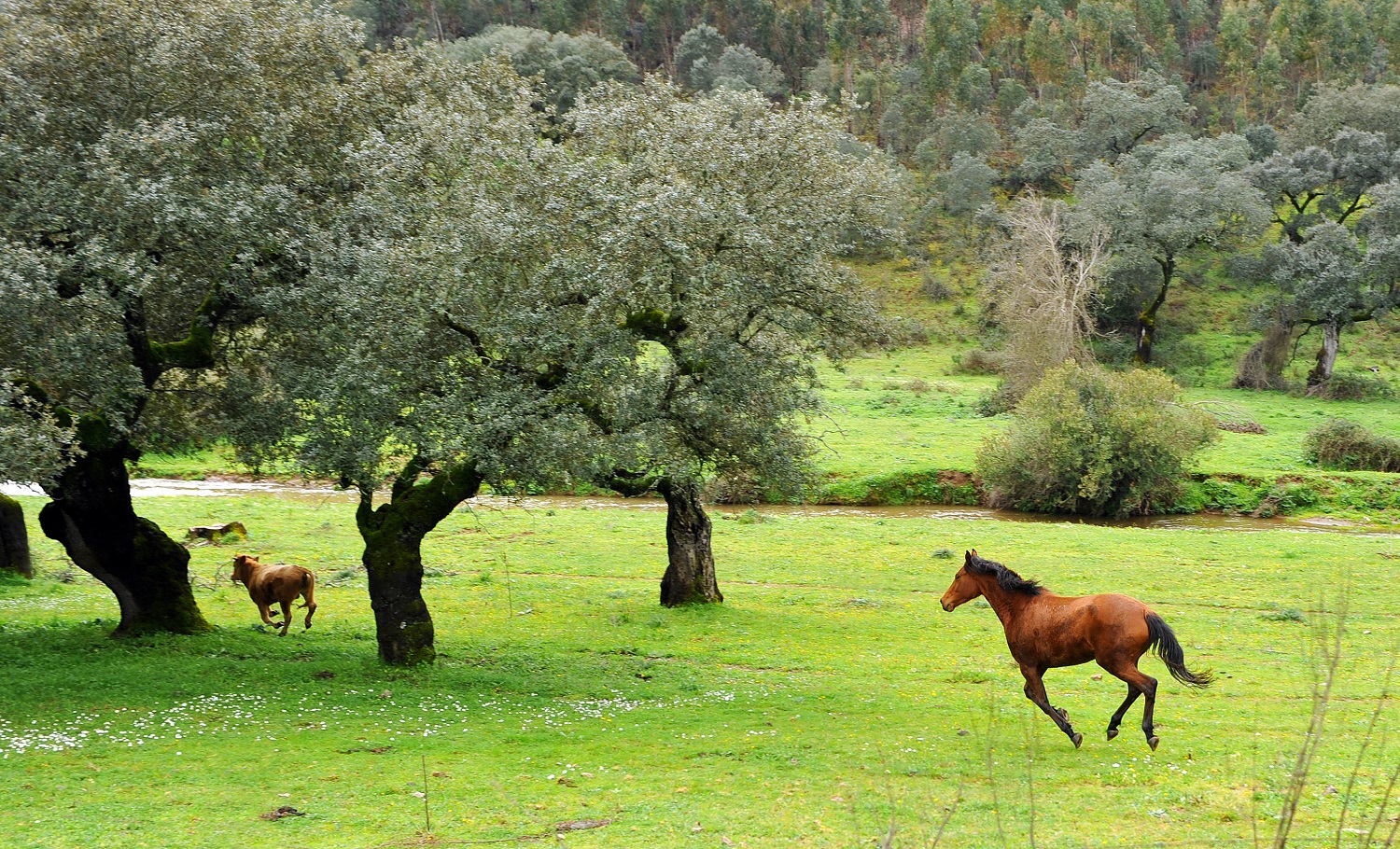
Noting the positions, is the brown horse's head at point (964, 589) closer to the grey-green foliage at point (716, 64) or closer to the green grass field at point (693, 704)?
the green grass field at point (693, 704)

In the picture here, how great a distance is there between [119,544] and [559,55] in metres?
101

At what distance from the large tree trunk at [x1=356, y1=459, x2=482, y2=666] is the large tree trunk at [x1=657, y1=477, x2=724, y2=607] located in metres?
7.10

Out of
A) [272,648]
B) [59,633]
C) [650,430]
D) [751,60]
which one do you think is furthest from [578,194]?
[751,60]

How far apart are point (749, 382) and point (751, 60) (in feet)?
364

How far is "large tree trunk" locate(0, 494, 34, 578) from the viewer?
27.8 metres

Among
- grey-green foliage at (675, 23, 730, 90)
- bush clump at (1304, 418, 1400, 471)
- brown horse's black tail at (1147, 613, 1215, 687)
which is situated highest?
grey-green foliage at (675, 23, 730, 90)

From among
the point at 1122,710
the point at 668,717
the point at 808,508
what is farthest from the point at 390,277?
the point at 808,508

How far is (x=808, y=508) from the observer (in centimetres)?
4703

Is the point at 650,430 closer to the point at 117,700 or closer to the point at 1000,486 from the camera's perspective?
the point at 117,700

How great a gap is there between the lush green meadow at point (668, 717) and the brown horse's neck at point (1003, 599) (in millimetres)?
1344

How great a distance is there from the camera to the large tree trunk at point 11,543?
2776 centimetres

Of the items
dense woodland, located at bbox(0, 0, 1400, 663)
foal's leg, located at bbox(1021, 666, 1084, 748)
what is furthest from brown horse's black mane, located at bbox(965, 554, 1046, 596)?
dense woodland, located at bbox(0, 0, 1400, 663)

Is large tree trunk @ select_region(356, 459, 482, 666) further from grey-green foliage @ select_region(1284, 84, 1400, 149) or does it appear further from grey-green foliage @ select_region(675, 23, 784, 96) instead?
grey-green foliage @ select_region(675, 23, 784, 96)

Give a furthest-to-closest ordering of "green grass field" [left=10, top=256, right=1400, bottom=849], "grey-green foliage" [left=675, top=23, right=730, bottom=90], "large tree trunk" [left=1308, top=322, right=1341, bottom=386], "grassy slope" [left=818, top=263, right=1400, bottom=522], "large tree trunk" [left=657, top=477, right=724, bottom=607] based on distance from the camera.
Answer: "grey-green foliage" [left=675, top=23, right=730, bottom=90]
"large tree trunk" [left=1308, top=322, right=1341, bottom=386]
"grassy slope" [left=818, top=263, right=1400, bottom=522]
"large tree trunk" [left=657, top=477, right=724, bottom=607]
"green grass field" [left=10, top=256, right=1400, bottom=849]
